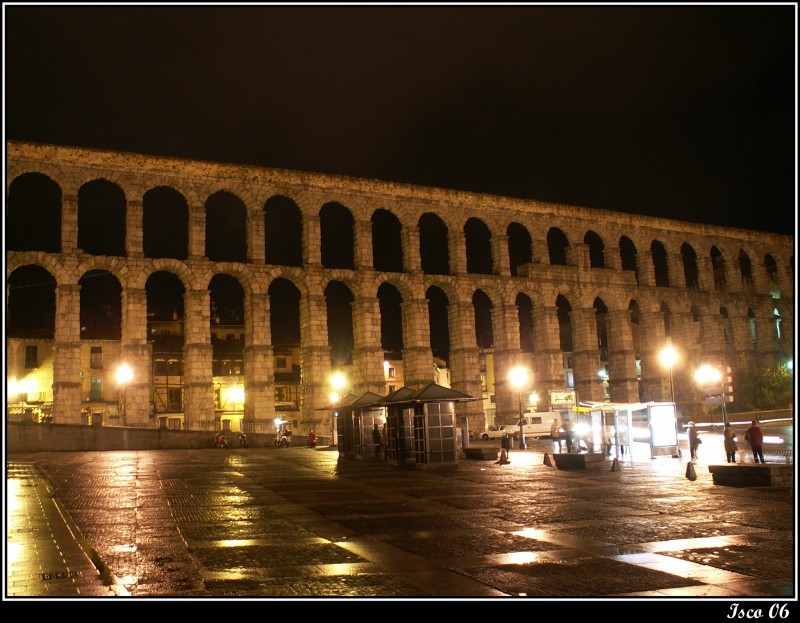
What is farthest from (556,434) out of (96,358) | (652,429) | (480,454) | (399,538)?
(96,358)

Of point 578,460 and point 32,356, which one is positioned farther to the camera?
point 32,356

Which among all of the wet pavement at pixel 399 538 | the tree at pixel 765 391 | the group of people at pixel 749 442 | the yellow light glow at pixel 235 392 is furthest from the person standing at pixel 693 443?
the yellow light glow at pixel 235 392

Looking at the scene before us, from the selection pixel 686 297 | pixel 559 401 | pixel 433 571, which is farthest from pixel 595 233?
pixel 433 571

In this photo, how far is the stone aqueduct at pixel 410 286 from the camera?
46.0 metres

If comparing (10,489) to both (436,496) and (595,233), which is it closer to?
(436,496)

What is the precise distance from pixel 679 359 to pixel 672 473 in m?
44.5

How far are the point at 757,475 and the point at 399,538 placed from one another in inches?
436

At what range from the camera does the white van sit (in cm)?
5328

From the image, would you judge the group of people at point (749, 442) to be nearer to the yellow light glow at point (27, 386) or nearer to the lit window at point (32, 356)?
the yellow light glow at point (27, 386)

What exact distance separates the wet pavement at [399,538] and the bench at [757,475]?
482 mm

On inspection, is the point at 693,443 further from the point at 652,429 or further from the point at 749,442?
the point at 749,442

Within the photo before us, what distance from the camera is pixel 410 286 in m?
54.6

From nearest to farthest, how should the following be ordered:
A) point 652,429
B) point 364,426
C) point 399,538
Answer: point 399,538
point 652,429
point 364,426

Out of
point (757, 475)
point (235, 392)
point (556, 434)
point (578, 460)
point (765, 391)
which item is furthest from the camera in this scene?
point (235, 392)
